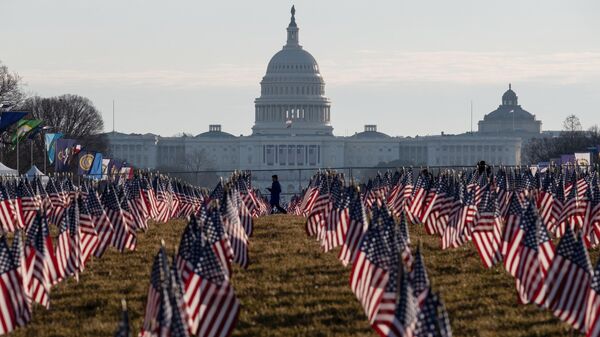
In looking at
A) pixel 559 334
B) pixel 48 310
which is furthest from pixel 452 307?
pixel 48 310

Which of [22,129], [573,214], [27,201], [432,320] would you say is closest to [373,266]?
[432,320]

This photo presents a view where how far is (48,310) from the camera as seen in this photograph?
25.3 m

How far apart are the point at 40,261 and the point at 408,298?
763cm

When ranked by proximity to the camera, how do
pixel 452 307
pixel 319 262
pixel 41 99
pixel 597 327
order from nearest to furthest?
pixel 597 327
pixel 452 307
pixel 319 262
pixel 41 99

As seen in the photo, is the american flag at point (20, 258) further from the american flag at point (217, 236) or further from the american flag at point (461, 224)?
the american flag at point (461, 224)

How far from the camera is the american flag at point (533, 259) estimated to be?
2286 cm

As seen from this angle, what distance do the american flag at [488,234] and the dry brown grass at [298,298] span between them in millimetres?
343

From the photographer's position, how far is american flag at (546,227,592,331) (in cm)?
2128

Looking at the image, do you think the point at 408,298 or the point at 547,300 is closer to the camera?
the point at 408,298

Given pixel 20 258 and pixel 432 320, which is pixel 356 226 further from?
pixel 432 320

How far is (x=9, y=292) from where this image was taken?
21.3m

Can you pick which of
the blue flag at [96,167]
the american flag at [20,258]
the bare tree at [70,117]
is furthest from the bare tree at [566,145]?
the american flag at [20,258]

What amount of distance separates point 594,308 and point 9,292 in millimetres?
6187

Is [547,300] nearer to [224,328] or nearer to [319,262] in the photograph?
[224,328]
